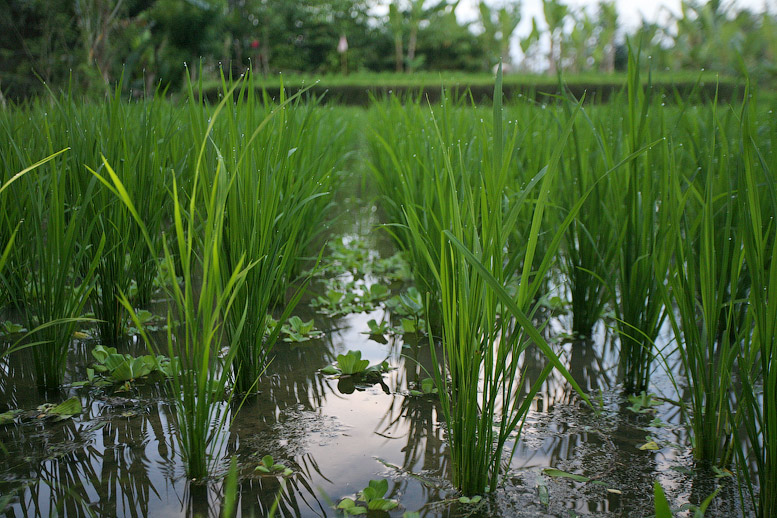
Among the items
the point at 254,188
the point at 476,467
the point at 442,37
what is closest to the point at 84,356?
the point at 254,188

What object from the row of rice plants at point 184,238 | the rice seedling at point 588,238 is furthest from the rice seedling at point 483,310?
the rice seedling at point 588,238

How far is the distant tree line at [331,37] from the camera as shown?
11.2 meters

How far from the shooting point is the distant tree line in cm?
1121

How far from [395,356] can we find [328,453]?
1.48 feet

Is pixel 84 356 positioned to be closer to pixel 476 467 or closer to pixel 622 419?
pixel 476 467

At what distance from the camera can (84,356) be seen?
129 cm

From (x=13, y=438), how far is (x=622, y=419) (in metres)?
1.05

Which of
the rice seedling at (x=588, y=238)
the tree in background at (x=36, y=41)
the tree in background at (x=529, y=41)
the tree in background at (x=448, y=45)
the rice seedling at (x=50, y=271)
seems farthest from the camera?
the tree in background at (x=448, y=45)

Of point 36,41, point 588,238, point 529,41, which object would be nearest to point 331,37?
point 529,41

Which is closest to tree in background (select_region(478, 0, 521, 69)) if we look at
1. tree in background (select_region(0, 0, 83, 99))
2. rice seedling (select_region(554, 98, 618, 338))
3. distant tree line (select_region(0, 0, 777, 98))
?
distant tree line (select_region(0, 0, 777, 98))

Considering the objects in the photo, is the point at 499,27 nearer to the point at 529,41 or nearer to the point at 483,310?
the point at 529,41

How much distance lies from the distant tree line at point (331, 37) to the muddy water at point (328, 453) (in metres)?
10.3

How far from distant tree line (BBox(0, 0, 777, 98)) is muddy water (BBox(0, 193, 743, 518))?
10335 millimetres

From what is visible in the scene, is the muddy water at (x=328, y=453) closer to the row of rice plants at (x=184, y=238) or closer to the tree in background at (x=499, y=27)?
the row of rice plants at (x=184, y=238)
